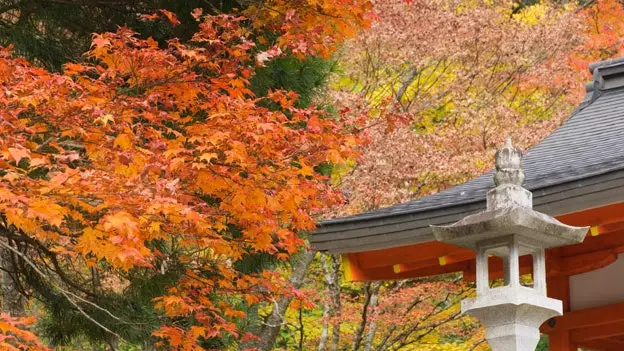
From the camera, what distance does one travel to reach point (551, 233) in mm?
4742

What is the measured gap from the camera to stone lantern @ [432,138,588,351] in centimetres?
464

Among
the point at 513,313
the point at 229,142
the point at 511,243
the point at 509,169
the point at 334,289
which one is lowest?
the point at 513,313

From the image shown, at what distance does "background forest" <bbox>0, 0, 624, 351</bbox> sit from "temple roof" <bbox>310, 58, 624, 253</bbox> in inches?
17.9

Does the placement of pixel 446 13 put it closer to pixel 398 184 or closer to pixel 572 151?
pixel 398 184

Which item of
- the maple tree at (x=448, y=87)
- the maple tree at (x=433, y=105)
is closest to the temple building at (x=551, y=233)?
the maple tree at (x=433, y=105)

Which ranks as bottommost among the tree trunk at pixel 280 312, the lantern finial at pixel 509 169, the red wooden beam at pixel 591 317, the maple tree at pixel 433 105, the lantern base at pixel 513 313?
the lantern base at pixel 513 313

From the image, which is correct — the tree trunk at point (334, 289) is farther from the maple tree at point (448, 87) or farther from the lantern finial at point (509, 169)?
the lantern finial at point (509, 169)

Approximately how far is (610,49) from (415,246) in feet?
38.1

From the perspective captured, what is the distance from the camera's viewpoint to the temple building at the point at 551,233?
16.1 ft

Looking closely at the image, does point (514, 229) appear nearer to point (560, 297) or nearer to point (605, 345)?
point (560, 297)

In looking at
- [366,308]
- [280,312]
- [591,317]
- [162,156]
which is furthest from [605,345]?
[280,312]

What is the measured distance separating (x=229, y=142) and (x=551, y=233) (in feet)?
6.56

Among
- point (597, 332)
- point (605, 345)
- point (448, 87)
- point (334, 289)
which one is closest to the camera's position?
point (597, 332)

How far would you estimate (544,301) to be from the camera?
4.71 m
